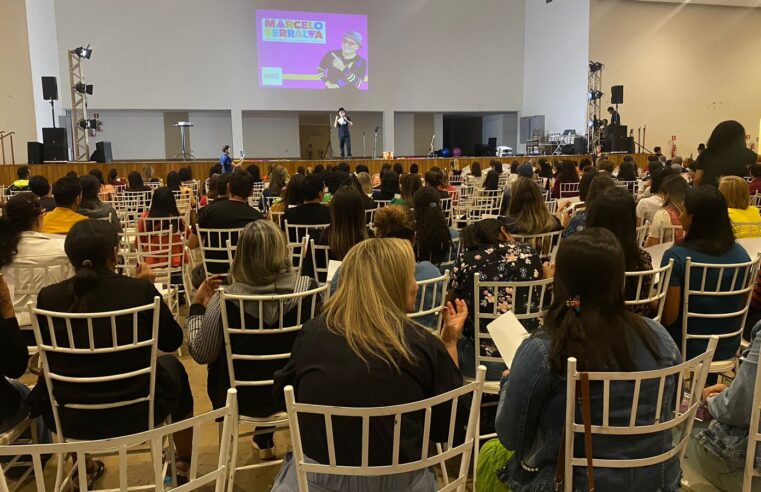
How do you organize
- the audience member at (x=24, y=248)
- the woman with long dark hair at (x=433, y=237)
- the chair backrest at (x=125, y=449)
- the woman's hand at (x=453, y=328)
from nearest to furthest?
the chair backrest at (x=125, y=449) < the woman's hand at (x=453, y=328) < the audience member at (x=24, y=248) < the woman with long dark hair at (x=433, y=237)

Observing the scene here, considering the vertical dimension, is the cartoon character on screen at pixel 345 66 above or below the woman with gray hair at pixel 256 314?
above

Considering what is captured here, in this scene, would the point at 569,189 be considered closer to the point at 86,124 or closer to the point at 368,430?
the point at 368,430

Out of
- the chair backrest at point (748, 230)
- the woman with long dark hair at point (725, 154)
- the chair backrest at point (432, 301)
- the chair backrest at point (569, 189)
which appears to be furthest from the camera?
the chair backrest at point (569, 189)

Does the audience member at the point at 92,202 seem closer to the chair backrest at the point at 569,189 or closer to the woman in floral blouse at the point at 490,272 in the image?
the woman in floral blouse at the point at 490,272

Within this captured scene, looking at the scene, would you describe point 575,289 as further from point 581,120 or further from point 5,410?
point 581,120

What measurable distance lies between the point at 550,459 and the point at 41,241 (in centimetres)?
267

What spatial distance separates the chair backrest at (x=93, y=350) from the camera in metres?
2.11

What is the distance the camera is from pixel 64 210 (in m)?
4.18

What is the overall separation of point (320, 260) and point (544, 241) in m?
1.47

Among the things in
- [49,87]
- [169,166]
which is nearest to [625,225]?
[169,166]

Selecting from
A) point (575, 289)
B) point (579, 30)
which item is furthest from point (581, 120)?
point (575, 289)

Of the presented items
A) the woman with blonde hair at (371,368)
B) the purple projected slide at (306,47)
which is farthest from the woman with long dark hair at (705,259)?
the purple projected slide at (306,47)

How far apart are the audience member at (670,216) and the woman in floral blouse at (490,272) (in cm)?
190

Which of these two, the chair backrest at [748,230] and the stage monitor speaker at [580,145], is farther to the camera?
the stage monitor speaker at [580,145]
